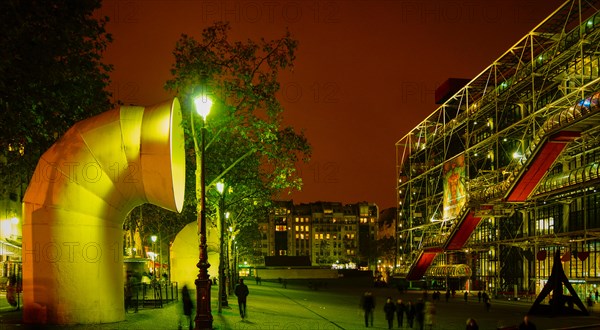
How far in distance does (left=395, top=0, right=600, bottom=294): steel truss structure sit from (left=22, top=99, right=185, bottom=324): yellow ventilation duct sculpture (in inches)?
956

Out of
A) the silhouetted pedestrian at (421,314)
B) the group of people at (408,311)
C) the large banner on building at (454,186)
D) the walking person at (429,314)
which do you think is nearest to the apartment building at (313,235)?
the large banner on building at (454,186)

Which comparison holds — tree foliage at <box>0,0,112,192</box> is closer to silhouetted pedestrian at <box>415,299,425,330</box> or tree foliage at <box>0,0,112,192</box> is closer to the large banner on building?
silhouetted pedestrian at <box>415,299,425,330</box>

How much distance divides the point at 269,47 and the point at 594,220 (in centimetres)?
3073

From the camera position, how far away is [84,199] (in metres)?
17.6

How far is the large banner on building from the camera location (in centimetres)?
5759

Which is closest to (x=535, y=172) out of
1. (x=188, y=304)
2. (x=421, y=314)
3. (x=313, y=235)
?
(x=421, y=314)

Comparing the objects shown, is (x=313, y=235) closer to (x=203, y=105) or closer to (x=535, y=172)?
(x=535, y=172)

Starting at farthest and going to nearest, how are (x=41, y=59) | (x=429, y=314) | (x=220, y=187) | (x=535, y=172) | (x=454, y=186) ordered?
(x=454, y=186), (x=535, y=172), (x=220, y=187), (x=429, y=314), (x=41, y=59)

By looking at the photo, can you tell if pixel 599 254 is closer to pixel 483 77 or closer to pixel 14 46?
pixel 483 77

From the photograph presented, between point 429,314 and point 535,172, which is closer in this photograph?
point 429,314

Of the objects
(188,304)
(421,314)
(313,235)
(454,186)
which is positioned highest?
(454,186)

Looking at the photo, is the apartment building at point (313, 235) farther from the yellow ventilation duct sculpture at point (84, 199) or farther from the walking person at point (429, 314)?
the yellow ventilation duct sculpture at point (84, 199)

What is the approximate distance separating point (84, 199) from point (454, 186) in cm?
4652

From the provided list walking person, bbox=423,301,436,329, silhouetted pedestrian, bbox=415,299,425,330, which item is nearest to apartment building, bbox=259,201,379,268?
silhouetted pedestrian, bbox=415,299,425,330
